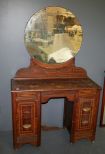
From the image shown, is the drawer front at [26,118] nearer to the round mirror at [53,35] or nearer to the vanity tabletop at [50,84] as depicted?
the vanity tabletop at [50,84]

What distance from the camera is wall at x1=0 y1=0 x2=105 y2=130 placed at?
252 centimetres

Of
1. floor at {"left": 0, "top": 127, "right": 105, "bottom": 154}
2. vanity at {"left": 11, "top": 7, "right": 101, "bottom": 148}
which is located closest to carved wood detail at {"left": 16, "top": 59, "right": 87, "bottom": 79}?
vanity at {"left": 11, "top": 7, "right": 101, "bottom": 148}

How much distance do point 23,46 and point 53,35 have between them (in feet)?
1.38

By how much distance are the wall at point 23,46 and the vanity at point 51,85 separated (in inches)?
3.6

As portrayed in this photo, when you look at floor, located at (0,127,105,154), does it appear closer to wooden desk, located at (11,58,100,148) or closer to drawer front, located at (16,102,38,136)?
wooden desk, located at (11,58,100,148)

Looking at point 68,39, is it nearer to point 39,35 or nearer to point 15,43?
point 39,35

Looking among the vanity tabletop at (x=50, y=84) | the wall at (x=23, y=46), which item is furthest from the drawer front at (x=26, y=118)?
the wall at (x=23, y=46)

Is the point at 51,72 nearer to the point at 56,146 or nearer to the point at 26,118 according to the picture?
the point at 26,118

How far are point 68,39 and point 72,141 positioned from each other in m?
1.38

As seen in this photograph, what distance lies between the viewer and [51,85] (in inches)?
99.6

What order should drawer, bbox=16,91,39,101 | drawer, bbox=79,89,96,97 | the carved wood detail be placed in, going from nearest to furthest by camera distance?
drawer, bbox=16,91,39,101, drawer, bbox=79,89,96,97, the carved wood detail

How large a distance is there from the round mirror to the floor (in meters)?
1.08

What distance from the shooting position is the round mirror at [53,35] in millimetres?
2572

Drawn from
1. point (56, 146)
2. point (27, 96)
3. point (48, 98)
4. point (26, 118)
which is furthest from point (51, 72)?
point (56, 146)
